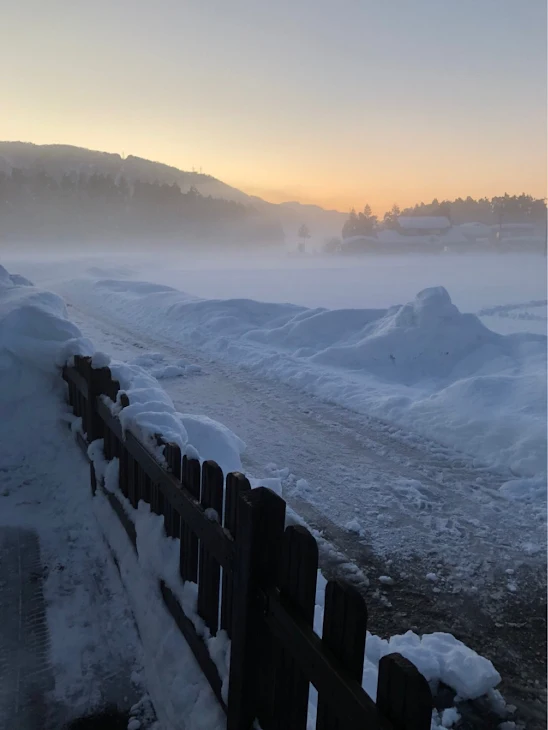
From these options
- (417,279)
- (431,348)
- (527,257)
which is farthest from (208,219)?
(431,348)

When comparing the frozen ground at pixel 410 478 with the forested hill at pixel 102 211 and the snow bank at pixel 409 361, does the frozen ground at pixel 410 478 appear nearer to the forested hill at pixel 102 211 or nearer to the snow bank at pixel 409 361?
the snow bank at pixel 409 361

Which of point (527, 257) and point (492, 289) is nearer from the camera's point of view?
point (492, 289)

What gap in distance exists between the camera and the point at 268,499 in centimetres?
198

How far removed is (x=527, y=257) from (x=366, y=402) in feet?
262

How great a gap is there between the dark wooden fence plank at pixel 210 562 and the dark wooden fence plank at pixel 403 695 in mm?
1140

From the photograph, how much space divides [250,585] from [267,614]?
12 cm

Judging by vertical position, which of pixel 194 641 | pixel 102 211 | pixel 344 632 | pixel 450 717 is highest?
pixel 102 211

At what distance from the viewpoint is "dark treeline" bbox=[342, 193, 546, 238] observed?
8994cm

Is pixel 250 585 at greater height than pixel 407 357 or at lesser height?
greater

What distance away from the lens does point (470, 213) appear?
11600 centimetres

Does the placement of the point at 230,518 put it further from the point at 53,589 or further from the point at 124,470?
the point at 53,589

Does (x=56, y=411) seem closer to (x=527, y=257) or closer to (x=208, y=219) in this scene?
(x=527, y=257)

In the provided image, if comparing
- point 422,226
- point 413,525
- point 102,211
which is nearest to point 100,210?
point 102,211

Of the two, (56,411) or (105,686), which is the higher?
(56,411)
